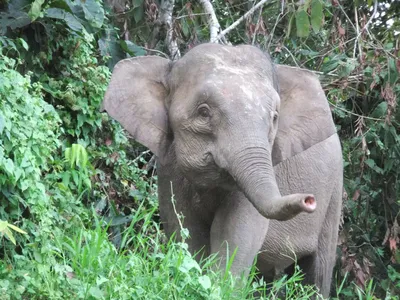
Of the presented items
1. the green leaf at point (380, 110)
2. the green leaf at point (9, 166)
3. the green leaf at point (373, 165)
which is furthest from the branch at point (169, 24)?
the green leaf at point (9, 166)

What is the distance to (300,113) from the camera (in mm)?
6633

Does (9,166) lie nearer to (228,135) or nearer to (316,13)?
(228,135)

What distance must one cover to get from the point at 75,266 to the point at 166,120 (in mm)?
1324

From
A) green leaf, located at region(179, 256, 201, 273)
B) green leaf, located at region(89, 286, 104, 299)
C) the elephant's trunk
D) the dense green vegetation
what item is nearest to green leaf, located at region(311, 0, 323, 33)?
the dense green vegetation

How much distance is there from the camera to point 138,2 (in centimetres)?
866

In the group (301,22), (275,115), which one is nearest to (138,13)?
(301,22)

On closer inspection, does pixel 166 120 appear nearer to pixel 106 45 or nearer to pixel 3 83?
pixel 3 83

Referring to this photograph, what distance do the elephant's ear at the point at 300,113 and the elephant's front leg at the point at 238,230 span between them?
0.43 meters

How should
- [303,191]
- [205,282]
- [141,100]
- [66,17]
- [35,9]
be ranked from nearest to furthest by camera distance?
[205,282] → [141,100] → [35,9] → [303,191] → [66,17]

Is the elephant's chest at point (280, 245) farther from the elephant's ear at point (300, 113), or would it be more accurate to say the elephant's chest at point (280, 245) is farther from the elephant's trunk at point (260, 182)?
the elephant's trunk at point (260, 182)

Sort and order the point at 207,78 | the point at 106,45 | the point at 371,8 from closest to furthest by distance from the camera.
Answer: the point at 207,78
the point at 106,45
the point at 371,8

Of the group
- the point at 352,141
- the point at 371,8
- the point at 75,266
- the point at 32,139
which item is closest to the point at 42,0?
the point at 32,139

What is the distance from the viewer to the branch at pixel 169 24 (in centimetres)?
880

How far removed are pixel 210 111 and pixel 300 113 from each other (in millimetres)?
937
